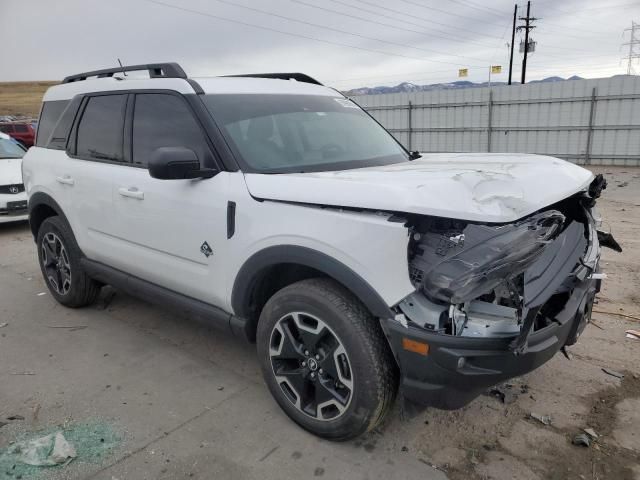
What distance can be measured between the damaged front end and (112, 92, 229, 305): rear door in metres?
1.21

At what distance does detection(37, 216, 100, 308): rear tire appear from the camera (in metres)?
4.31

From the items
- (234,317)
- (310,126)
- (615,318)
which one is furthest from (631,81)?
(234,317)

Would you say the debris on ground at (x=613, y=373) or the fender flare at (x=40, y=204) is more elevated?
the fender flare at (x=40, y=204)

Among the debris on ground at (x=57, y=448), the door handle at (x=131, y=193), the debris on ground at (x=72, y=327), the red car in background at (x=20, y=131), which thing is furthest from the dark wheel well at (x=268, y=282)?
the red car in background at (x=20, y=131)

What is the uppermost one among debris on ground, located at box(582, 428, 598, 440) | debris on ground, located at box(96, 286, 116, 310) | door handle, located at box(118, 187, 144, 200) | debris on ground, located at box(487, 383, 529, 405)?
door handle, located at box(118, 187, 144, 200)

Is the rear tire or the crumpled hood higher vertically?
the crumpled hood

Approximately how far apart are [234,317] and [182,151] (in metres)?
0.99

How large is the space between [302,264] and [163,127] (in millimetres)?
1523

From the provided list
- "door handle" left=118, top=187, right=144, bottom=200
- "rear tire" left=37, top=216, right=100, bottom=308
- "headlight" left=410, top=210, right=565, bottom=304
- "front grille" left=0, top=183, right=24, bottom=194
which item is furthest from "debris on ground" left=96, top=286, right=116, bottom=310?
"front grille" left=0, top=183, right=24, bottom=194

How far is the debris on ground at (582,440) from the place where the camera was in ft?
8.54

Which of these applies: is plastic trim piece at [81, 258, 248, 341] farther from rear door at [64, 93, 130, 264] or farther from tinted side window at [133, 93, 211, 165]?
tinted side window at [133, 93, 211, 165]

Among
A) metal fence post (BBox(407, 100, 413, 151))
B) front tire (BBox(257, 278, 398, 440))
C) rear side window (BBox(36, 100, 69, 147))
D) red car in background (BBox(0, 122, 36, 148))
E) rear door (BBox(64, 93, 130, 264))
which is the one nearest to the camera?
front tire (BBox(257, 278, 398, 440))

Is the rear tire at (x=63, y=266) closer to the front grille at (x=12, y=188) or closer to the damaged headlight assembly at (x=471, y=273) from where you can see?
the damaged headlight assembly at (x=471, y=273)

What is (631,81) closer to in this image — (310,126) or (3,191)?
(310,126)
